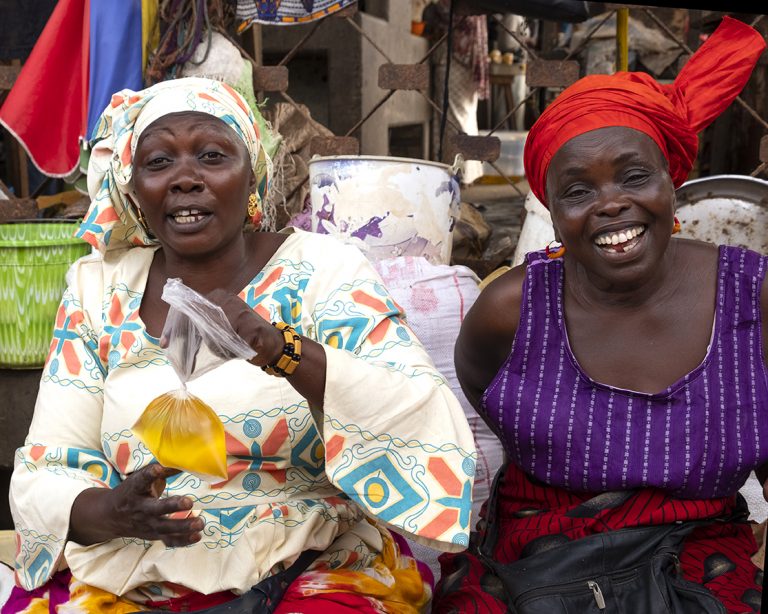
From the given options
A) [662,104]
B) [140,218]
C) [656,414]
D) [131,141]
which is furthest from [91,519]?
[662,104]

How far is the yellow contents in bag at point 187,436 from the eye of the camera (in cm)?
171

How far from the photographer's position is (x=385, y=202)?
3145mm

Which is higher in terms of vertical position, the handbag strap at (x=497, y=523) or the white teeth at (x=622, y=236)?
the white teeth at (x=622, y=236)

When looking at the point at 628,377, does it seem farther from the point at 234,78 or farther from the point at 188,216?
the point at 234,78

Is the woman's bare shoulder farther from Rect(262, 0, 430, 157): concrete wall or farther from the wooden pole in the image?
Rect(262, 0, 430, 157): concrete wall

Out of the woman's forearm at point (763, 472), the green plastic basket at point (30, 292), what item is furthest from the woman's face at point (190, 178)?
the green plastic basket at point (30, 292)

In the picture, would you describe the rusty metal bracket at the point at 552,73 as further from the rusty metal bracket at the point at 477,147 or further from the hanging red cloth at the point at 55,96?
the hanging red cloth at the point at 55,96

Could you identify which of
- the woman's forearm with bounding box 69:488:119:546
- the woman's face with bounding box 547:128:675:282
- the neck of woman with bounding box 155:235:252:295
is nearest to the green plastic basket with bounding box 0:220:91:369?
the neck of woman with bounding box 155:235:252:295

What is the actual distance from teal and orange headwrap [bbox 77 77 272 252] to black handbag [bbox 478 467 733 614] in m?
1.09

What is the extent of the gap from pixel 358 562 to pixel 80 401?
0.71 metres

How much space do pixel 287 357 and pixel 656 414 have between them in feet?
2.80

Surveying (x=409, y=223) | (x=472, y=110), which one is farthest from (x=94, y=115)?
(x=472, y=110)

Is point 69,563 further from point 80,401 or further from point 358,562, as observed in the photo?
point 358,562

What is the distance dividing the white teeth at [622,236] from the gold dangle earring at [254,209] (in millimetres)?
803
